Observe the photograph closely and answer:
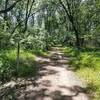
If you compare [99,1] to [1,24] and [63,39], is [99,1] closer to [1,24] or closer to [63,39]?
[1,24]

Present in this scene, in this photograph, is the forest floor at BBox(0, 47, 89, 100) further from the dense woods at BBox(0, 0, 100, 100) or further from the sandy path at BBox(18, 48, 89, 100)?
the dense woods at BBox(0, 0, 100, 100)

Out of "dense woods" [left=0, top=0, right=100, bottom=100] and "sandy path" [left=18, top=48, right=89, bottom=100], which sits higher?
"dense woods" [left=0, top=0, right=100, bottom=100]

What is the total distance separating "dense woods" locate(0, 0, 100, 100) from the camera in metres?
13.2

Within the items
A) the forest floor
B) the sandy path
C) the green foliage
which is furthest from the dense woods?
the sandy path

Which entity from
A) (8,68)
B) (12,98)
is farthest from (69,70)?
(12,98)

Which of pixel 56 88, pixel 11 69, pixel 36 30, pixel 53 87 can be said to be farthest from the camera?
pixel 36 30

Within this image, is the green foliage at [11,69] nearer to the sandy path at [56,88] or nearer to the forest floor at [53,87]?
the forest floor at [53,87]

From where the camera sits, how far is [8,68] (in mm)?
12914

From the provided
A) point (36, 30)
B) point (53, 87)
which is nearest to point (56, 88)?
point (53, 87)

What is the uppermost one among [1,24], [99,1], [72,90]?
[99,1]

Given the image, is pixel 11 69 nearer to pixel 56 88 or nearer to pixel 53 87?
pixel 53 87

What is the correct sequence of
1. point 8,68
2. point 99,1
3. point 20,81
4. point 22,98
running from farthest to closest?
1. point 99,1
2. point 8,68
3. point 20,81
4. point 22,98

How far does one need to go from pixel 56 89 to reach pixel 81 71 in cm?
346

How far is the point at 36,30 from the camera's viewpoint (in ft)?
62.7
